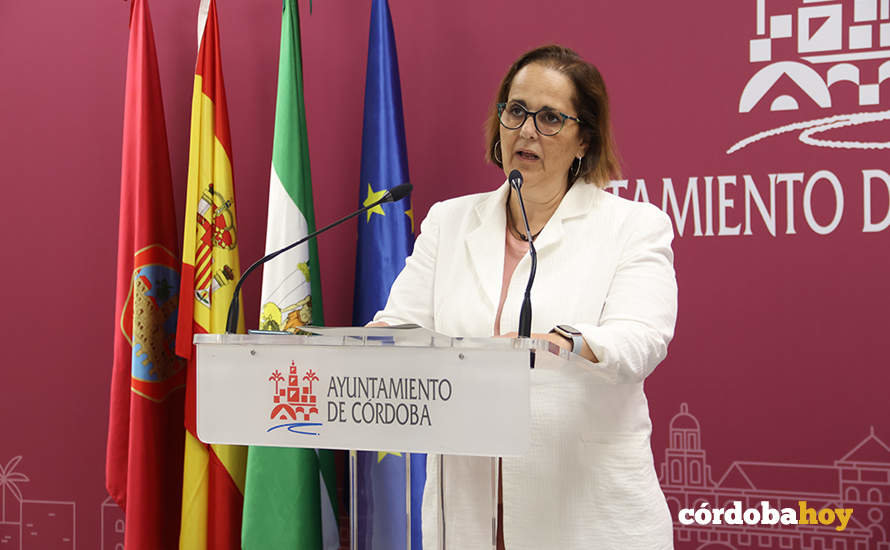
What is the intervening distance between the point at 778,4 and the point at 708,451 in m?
1.38

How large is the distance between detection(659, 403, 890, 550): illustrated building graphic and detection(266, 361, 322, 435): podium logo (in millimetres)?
1665

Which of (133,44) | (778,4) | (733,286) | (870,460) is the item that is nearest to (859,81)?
(778,4)

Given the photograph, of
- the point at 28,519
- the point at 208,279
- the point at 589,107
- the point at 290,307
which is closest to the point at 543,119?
the point at 589,107

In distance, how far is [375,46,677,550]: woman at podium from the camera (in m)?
1.54

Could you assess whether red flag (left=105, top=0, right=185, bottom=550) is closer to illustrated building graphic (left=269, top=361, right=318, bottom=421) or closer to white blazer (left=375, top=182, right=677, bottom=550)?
white blazer (left=375, top=182, right=677, bottom=550)

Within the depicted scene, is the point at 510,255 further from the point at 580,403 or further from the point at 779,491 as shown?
the point at 779,491

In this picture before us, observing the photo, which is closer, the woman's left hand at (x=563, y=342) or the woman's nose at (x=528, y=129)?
the woman's left hand at (x=563, y=342)

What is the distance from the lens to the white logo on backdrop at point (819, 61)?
243cm

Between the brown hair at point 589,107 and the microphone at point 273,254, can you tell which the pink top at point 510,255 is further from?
the microphone at point 273,254

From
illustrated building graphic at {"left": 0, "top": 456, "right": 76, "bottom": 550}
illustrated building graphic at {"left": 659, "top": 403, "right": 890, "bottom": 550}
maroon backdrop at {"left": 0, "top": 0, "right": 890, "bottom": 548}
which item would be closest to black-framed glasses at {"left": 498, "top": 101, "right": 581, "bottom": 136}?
maroon backdrop at {"left": 0, "top": 0, "right": 890, "bottom": 548}

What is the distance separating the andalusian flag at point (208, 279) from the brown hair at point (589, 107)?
48.5 inches

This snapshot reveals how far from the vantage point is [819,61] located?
2475 mm

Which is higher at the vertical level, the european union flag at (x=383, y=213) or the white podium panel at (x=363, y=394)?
the european union flag at (x=383, y=213)

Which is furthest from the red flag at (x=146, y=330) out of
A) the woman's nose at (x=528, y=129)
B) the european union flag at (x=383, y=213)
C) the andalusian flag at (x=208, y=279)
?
the woman's nose at (x=528, y=129)
